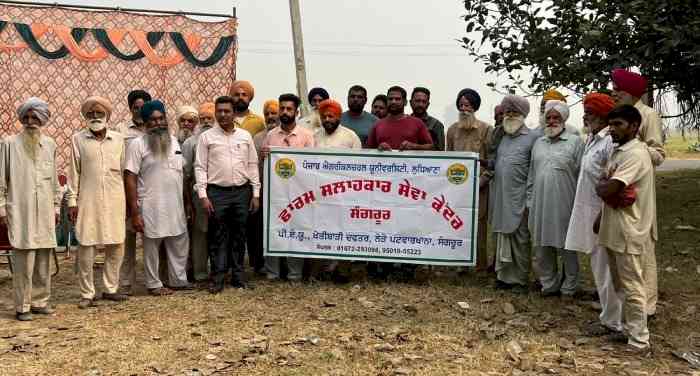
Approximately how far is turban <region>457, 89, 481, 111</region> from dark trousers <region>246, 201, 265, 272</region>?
2.38 meters

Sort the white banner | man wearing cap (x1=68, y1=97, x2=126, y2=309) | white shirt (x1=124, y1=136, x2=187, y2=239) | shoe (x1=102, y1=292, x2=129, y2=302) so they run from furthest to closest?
the white banner
white shirt (x1=124, y1=136, x2=187, y2=239)
shoe (x1=102, y1=292, x2=129, y2=302)
man wearing cap (x1=68, y1=97, x2=126, y2=309)

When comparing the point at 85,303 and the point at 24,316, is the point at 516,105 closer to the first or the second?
the point at 85,303

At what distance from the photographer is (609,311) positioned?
16.4 feet

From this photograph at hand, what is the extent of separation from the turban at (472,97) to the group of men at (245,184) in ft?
0.03

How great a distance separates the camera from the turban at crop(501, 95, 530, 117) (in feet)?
20.4

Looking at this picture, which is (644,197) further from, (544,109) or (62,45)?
(62,45)

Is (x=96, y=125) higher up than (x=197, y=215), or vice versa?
(x=96, y=125)

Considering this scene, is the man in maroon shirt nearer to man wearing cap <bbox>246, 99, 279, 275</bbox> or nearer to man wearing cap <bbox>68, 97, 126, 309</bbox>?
man wearing cap <bbox>246, 99, 279, 275</bbox>

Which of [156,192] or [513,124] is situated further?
[513,124]

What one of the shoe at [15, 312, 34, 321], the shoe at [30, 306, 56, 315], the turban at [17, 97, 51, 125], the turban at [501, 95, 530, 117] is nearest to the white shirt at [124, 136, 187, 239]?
the turban at [17, 97, 51, 125]

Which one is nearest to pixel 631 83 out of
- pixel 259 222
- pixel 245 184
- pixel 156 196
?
pixel 245 184

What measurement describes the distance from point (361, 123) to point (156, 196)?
2311 mm

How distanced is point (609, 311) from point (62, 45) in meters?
7.47

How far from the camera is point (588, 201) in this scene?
5215 mm
